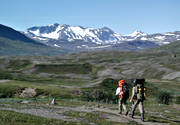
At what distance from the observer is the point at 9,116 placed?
24156 mm

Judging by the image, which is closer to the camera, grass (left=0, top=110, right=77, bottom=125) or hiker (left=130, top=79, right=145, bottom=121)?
grass (left=0, top=110, right=77, bottom=125)

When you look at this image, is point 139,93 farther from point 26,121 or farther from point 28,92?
point 28,92

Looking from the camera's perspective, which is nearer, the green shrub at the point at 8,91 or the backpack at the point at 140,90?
the backpack at the point at 140,90

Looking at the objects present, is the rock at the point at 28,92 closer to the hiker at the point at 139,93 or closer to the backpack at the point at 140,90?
the hiker at the point at 139,93

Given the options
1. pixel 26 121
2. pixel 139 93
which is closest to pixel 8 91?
pixel 139 93

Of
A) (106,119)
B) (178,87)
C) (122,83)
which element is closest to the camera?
(106,119)

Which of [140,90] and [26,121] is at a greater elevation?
[140,90]

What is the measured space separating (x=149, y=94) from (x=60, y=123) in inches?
4681

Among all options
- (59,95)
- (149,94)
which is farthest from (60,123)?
(149,94)

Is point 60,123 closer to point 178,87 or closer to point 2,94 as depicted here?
point 2,94

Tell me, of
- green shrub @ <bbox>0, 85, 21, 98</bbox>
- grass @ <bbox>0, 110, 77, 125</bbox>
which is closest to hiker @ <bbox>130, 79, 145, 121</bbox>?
grass @ <bbox>0, 110, 77, 125</bbox>

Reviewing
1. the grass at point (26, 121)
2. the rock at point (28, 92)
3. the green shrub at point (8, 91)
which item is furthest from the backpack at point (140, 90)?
the rock at point (28, 92)

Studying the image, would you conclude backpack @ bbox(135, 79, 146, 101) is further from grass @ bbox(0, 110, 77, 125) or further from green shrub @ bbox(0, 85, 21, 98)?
green shrub @ bbox(0, 85, 21, 98)

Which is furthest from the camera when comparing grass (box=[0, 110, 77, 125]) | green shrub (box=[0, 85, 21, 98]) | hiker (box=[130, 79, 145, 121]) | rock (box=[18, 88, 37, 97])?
rock (box=[18, 88, 37, 97])
